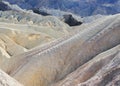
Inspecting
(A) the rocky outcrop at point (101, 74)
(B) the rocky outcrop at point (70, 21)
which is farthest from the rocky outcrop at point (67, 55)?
(B) the rocky outcrop at point (70, 21)

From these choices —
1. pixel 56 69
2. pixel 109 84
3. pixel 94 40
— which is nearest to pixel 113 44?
pixel 94 40

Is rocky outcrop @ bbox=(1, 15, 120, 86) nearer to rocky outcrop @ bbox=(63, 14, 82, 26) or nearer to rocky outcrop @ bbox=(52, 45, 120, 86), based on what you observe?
rocky outcrop @ bbox=(52, 45, 120, 86)

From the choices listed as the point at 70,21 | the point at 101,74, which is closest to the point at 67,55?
the point at 101,74

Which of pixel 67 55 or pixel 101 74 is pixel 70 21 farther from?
pixel 101 74

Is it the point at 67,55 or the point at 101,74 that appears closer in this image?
the point at 101,74

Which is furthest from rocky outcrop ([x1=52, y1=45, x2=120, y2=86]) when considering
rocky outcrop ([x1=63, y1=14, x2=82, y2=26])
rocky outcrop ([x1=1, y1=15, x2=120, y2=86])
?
rocky outcrop ([x1=63, y1=14, x2=82, y2=26])

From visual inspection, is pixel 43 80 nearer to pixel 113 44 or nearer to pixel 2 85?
pixel 113 44

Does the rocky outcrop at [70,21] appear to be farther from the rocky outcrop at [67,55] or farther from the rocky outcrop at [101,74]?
the rocky outcrop at [101,74]

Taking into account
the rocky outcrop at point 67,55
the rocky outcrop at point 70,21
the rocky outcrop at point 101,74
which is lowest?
the rocky outcrop at point 70,21
